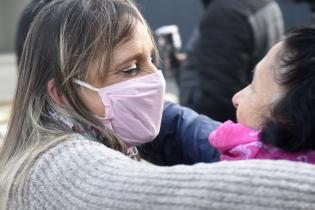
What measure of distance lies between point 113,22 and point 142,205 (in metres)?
0.56

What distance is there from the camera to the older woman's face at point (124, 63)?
5.03 feet

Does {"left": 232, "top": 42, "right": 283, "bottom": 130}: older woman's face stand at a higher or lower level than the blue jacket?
higher

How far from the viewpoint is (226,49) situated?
125 inches

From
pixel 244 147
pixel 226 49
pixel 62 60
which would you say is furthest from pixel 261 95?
pixel 226 49

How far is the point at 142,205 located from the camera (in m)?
1.09

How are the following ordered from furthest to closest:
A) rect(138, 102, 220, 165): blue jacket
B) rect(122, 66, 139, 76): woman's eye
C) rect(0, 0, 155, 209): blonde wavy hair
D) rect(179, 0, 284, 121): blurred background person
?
rect(179, 0, 284, 121): blurred background person
rect(138, 102, 220, 165): blue jacket
rect(122, 66, 139, 76): woman's eye
rect(0, 0, 155, 209): blonde wavy hair

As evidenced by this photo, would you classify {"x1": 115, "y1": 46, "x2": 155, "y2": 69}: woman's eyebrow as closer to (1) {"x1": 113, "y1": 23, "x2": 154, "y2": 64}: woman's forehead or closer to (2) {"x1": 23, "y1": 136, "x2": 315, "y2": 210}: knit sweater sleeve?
(1) {"x1": 113, "y1": 23, "x2": 154, "y2": 64}: woman's forehead

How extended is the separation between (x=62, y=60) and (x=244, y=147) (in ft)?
1.43

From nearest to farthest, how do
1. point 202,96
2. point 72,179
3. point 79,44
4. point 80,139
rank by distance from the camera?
point 72,179 < point 80,139 < point 79,44 < point 202,96

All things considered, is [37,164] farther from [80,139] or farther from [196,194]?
[196,194]

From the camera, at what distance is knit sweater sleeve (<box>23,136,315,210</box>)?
102 centimetres

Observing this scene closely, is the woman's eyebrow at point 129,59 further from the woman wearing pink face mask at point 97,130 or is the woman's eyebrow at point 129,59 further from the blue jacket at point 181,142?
the blue jacket at point 181,142

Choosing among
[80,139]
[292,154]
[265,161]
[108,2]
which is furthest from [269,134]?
[108,2]

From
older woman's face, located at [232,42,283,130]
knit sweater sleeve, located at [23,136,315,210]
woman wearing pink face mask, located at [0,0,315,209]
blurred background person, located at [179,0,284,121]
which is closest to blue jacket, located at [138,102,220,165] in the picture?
woman wearing pink face mask, located at [0,0,315,209]
